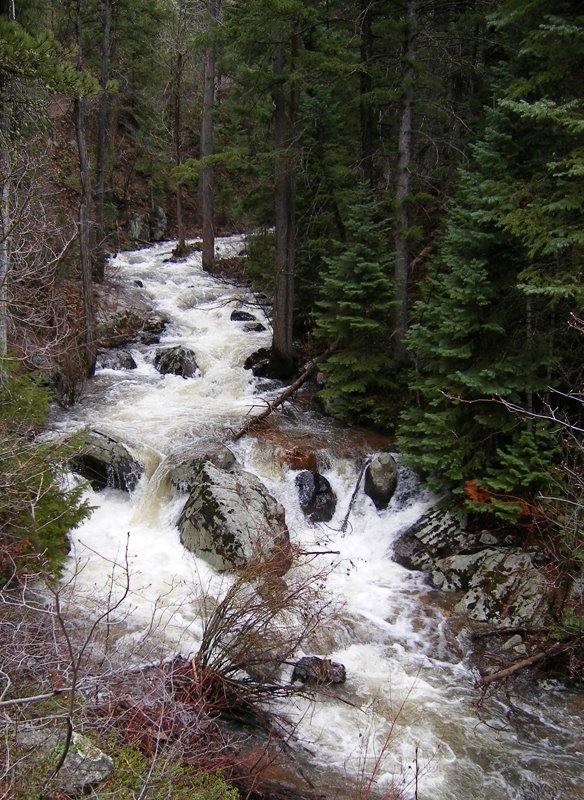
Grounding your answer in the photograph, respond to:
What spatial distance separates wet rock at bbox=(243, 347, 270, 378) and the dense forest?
0.40 metres

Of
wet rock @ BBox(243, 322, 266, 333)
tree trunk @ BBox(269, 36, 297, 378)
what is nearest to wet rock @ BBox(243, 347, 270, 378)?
tree trunk @ BBox(269, 36, 297, 378)

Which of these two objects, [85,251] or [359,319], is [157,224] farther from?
[359,319]

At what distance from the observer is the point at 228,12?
1313 centimetres

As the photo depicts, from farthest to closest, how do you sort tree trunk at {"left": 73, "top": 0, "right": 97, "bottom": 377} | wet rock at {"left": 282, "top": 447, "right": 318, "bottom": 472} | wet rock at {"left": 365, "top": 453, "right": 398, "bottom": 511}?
1. tree trunk at {"left": 73, "top": 0, "right": 97, "bottom": 377}
2. wet rock at {"left": 282, "top": 447, "right": 318, "bottom": 472}
3. wet rock at {"left": 365, "top": 453, "right": 398, "bottom": 511}

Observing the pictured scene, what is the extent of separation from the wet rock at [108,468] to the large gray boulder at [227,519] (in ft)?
4.37

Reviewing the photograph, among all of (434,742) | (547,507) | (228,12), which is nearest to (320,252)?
(228,12)

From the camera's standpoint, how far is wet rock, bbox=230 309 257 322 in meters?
19.1

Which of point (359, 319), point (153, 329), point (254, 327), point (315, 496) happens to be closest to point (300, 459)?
point (315, 496)

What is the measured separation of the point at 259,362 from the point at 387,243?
15.1ft

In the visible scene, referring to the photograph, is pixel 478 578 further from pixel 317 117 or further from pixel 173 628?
pixel 317 117

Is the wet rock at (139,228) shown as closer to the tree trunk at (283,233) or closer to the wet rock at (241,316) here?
the wet rock at (241,316)

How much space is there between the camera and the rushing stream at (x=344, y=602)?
231 inches

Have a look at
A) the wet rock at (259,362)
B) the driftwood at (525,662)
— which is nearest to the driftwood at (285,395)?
the wet rock at (259,362)

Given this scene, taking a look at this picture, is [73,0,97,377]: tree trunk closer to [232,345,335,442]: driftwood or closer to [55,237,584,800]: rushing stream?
[55,237,584,800]: rushing stream
